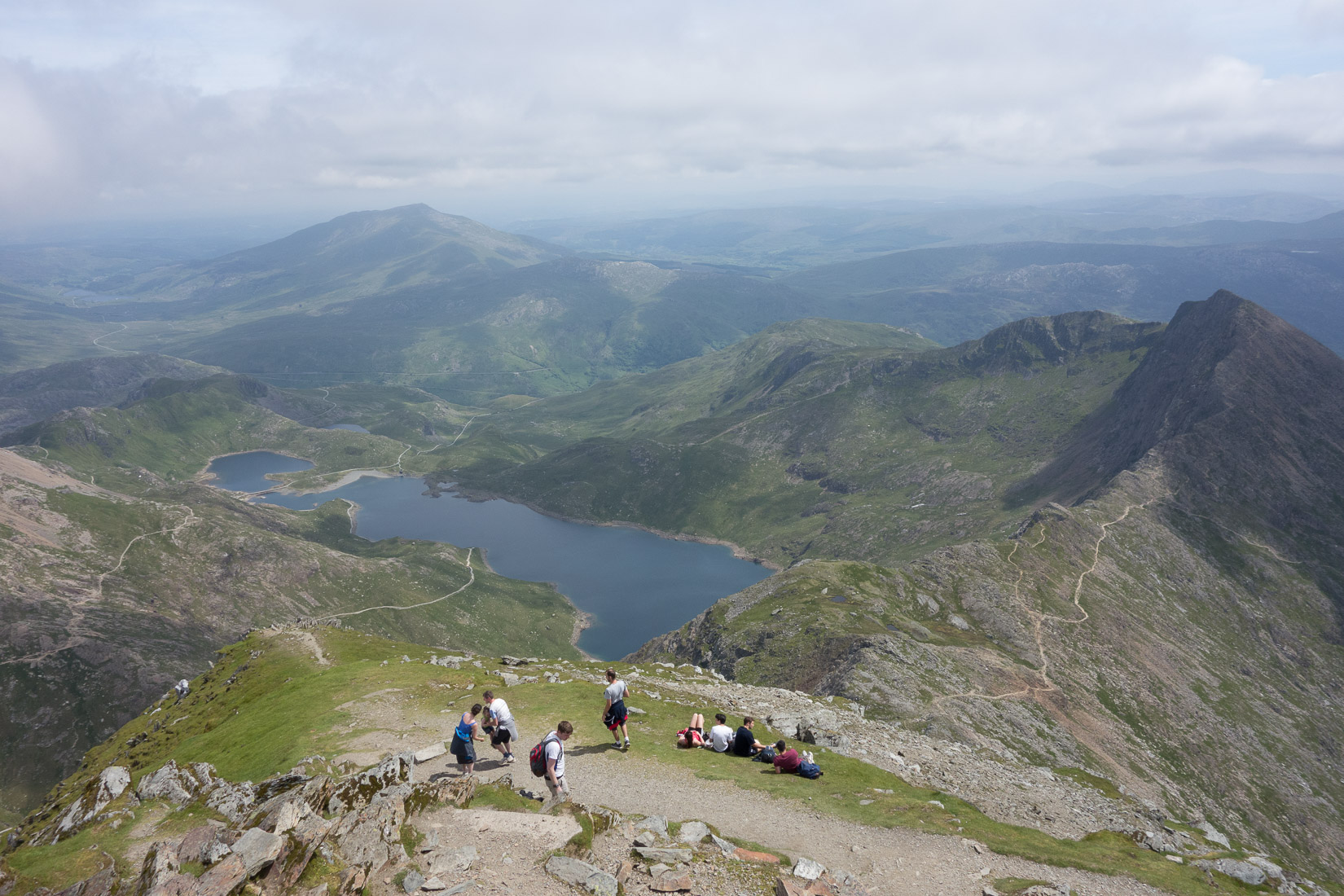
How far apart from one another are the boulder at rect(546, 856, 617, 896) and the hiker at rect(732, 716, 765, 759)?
18310mm

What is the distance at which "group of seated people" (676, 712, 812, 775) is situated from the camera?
129 feet

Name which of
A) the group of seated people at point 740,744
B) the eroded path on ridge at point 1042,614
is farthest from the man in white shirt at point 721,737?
the eroded path on ridge at point 1042,614

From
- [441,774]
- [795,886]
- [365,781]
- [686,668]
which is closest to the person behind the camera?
[795,886]

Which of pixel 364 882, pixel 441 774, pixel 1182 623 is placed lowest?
pixel 1182 623

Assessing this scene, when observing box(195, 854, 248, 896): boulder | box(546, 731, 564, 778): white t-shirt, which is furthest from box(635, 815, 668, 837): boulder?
box(195, 854, 248, 896): boulder

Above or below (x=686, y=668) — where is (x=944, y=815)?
above

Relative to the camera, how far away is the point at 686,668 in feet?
238

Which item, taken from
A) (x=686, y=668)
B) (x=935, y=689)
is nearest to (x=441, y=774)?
(x=686, y=668)

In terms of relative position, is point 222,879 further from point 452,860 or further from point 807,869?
point 807,869

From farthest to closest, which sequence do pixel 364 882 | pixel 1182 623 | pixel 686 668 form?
pixel 1182 623 → pixel 686 668 → pixel 364 882

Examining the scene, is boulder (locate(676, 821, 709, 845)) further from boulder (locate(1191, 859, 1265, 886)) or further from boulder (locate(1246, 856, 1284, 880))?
boulder (locate(1246, 856, 1284, 880))

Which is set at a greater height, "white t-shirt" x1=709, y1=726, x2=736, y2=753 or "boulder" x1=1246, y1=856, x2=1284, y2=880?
"white t-shirt" x1=709, y1=726, x2=736, y2=753

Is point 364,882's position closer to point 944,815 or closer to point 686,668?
point 944,815

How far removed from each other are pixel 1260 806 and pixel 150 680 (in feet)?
709
